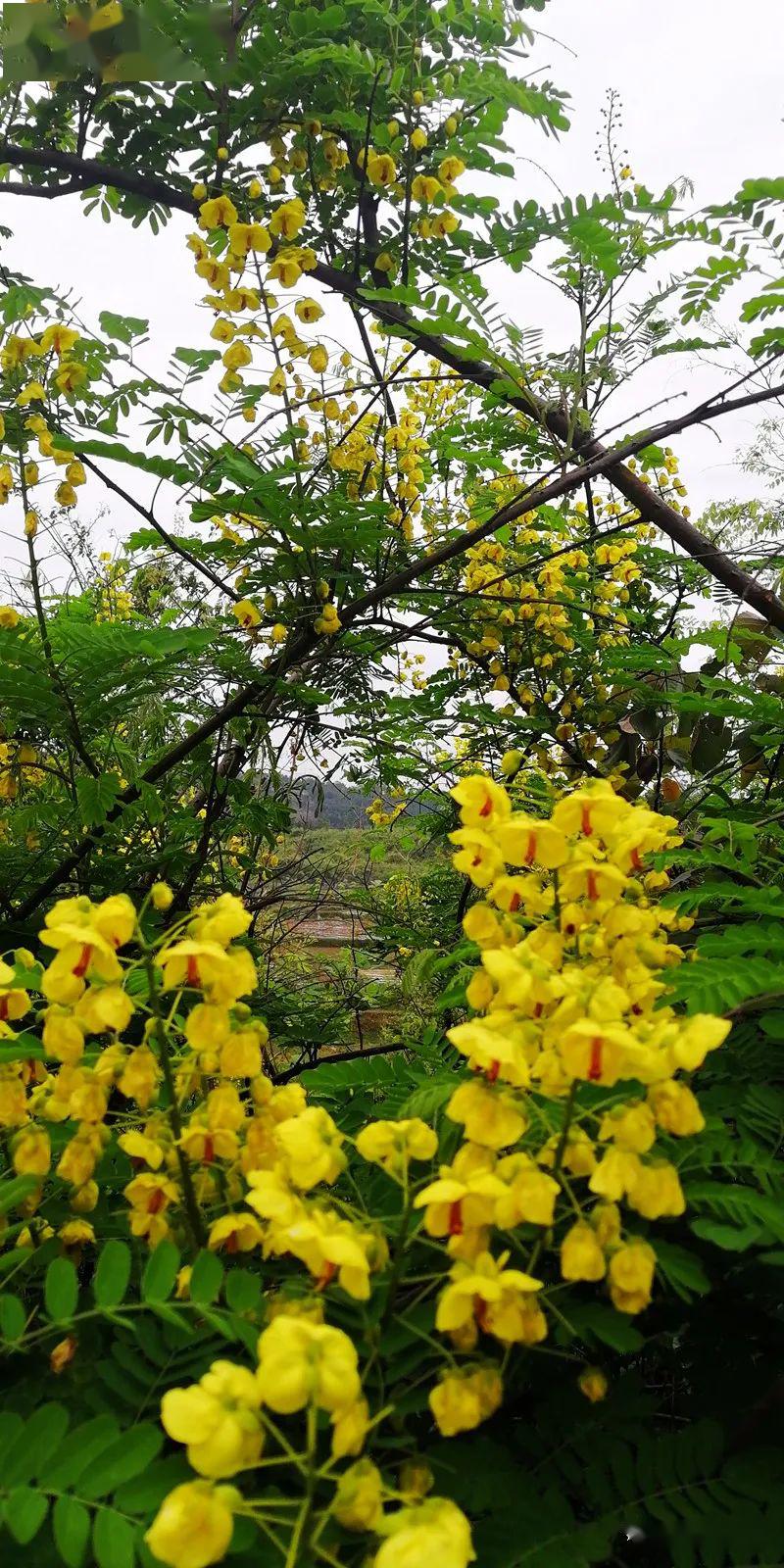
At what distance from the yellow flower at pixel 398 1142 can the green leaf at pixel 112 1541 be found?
1.00ft

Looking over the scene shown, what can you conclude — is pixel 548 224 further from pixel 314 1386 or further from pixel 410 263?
pixel 314 1386

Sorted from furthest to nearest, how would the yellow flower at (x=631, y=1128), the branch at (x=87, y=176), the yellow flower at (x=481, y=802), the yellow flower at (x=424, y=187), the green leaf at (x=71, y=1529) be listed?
the branch at (x=87, y=176) → the yellow flower at (x=424, y=187) → the yellow flower at (x=481, y=802) → the yellow flower at (x=631, y=1128) → the green leaf at (x=71, y=1529)

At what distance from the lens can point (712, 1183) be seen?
764 millimetres

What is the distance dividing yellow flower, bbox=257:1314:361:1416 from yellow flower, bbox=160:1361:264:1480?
2 centimetres

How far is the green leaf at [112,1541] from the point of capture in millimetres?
594

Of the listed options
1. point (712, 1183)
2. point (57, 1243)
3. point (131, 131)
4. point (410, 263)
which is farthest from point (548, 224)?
point (57, 1243)

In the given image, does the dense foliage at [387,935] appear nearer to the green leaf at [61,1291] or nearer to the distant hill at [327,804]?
the green leaf at [61,1291]

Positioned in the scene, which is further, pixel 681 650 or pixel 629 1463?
pixel 681 650

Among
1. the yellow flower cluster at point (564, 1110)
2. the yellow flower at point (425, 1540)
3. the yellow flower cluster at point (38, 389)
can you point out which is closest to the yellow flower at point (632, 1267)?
the yellow flower cluster at point (564, 1110)

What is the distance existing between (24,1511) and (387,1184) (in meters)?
0.41

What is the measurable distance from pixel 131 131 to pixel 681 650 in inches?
83.2

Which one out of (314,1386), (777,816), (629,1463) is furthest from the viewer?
(777,816)

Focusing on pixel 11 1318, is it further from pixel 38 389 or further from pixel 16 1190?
pixel 38 389

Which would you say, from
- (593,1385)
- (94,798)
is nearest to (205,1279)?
(593,1385)
